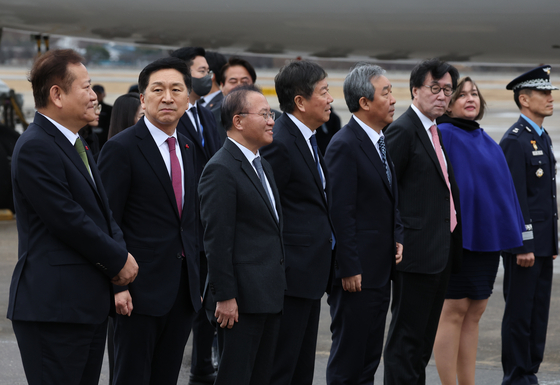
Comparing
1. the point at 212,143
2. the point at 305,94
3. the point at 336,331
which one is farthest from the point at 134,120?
the point at 336,331

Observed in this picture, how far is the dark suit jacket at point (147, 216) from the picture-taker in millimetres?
2764

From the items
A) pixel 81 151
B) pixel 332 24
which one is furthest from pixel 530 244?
pixel 332 24

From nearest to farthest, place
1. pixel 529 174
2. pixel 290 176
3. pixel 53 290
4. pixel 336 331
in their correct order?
pixel 53 290 → pixel 290 176 → pixel 336 331 → pixel 529 174

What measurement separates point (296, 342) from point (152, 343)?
0.59 metres

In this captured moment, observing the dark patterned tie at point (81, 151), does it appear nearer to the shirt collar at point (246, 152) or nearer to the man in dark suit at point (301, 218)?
the shirt collar at point (246, 152)

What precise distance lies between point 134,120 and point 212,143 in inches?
23.8

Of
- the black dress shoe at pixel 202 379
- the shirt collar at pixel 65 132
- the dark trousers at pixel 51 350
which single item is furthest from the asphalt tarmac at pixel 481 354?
the shirt collar at pixel 65 132

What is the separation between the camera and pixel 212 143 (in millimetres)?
4125

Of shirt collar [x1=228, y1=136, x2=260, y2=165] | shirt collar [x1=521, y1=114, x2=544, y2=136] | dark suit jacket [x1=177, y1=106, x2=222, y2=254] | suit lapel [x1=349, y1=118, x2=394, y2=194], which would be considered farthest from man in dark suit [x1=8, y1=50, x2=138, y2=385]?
shirt collar [x1=521, y1=114, x2=544, y2=136]

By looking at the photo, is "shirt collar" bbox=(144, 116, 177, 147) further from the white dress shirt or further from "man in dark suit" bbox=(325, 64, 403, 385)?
"man in dark suit" bbox=(325, 64, 403, 385)

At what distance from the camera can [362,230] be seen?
127 inches

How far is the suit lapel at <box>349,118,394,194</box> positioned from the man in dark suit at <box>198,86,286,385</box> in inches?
24.6

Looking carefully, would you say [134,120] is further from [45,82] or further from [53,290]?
[53,290]

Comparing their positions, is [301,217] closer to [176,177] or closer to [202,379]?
[176,177]
